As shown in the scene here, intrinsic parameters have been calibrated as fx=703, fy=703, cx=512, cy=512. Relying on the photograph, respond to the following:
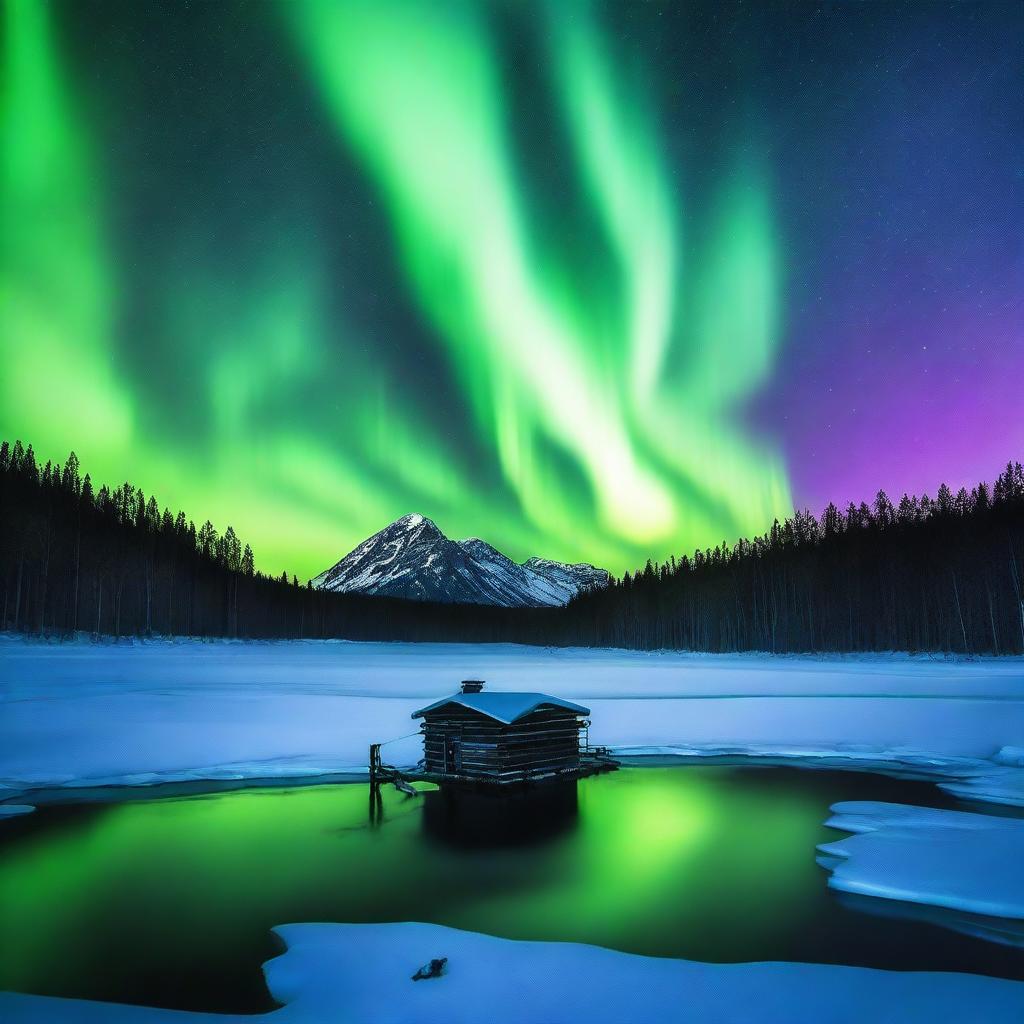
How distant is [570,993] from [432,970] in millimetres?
1683

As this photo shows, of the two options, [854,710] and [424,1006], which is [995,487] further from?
[424,1006]

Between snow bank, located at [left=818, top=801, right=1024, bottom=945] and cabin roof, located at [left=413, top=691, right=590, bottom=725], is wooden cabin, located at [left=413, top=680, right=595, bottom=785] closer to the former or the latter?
cabin roof, located at [left=413, top=691, right=590, bottom=725]

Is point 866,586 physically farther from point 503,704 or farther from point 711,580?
point 503,704

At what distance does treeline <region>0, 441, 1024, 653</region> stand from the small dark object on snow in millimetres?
69176

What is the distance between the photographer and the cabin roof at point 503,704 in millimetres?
19000

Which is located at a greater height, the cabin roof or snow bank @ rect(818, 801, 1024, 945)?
the cabin roof

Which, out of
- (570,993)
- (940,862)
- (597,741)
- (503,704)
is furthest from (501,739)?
(570,993)

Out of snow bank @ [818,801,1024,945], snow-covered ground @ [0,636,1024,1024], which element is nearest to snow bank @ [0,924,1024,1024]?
snow-covered ground @ [0,636,1024,1024]

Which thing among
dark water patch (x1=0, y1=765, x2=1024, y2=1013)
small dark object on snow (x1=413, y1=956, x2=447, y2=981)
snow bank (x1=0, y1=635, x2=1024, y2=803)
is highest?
snow bank (x1=0, y1=635, x2=1024, y2=803)

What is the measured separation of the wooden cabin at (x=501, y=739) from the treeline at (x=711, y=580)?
59.5m

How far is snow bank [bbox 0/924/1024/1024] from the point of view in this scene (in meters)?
7.25

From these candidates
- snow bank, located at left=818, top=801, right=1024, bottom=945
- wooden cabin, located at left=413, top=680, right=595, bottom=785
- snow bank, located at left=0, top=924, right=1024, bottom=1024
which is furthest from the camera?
wooden cabin, located at left=413, top=680, right=595, bottom=785

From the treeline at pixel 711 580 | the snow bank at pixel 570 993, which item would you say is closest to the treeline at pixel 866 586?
the treeline at pixel 711 580

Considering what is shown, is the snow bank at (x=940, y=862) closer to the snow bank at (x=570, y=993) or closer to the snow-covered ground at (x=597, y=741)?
the snow-covered ground at (x=597, y=741)
